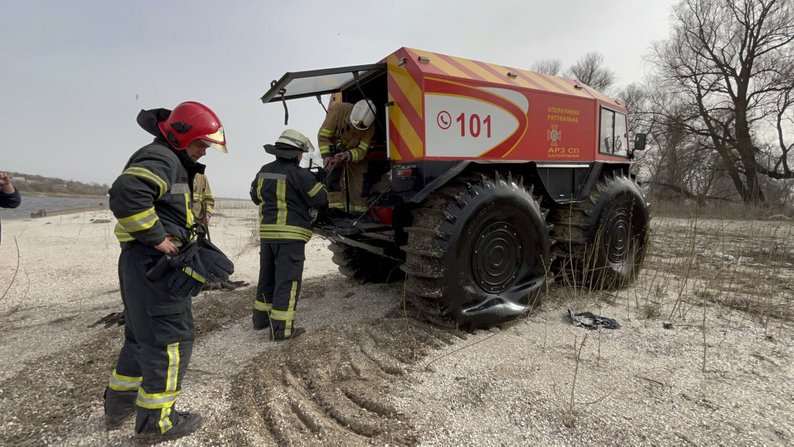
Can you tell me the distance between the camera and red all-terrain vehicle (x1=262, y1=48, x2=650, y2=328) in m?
3.39

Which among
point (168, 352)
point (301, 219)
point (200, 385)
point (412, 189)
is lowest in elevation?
point (200, 385)

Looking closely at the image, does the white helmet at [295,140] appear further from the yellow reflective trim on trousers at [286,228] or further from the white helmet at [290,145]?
the yellow reflective trim on trousers at [286,228]

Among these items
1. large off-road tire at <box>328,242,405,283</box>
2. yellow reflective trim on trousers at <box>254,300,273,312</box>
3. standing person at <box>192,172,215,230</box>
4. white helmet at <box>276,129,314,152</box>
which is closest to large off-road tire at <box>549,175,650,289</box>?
large off-road tire at <box>328,242,405,283</box>

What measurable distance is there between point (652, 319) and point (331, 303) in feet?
11.1

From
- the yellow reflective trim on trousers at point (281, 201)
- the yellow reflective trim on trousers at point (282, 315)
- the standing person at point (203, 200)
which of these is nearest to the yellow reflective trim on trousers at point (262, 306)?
the yellow reflective trim on trousers at point (282, 315)

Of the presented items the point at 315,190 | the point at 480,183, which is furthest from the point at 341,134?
the point at 480,183

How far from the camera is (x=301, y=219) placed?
145 inches

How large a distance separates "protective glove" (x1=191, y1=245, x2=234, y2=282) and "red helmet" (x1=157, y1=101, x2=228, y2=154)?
0.63m

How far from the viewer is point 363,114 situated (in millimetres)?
4031

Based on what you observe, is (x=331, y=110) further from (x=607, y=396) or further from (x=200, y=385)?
(x=607, y=396)

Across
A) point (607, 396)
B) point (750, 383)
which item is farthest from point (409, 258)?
point (750, 383)

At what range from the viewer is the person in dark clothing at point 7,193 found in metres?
3.27

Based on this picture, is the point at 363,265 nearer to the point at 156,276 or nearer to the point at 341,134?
the point at 341,134

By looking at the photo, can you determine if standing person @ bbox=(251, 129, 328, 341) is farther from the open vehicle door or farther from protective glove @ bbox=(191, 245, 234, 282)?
protective glove @ bbox=(191, 245, 234, 282)
